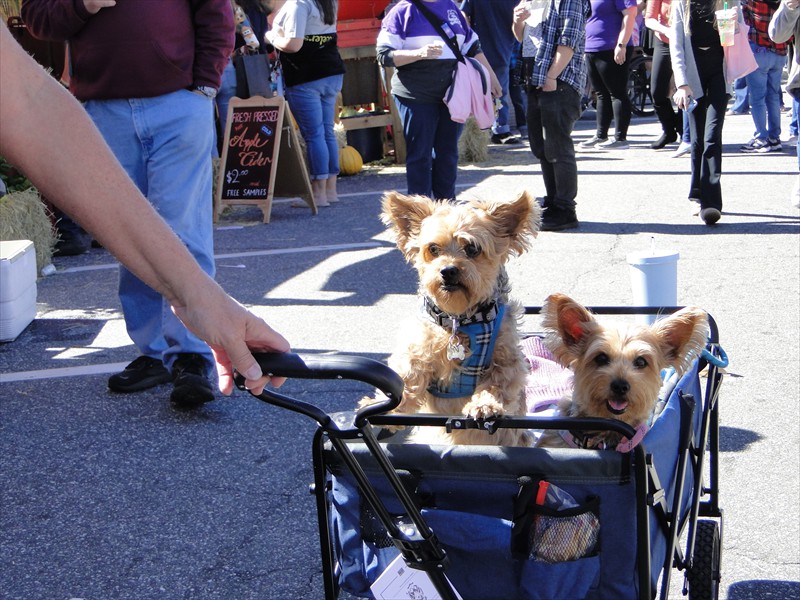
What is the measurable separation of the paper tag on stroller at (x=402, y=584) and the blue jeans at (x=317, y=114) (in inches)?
314

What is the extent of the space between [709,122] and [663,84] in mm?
4092

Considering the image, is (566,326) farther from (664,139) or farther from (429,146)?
(664,139)

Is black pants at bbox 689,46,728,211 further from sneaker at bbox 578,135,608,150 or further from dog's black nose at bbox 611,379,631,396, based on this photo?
dog's black nose at bbox 611,379,631,396

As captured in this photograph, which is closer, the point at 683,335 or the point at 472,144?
the point at 683,335

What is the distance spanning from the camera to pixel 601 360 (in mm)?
2773

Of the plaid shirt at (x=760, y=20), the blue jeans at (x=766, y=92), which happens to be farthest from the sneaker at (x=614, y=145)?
the plaid shirt at (x=760, y=20)

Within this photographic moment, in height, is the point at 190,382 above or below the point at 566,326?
below

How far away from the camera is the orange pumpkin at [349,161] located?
12.4 metres

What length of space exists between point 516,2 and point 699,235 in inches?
256

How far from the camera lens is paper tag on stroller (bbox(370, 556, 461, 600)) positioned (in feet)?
6.47

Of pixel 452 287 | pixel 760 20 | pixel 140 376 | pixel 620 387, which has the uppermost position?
pixel 760 20

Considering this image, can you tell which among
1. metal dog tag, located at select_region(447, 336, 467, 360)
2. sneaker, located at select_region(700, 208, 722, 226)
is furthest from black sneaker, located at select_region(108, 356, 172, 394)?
sneaker, located at select_region(700, 208, 722, 226)

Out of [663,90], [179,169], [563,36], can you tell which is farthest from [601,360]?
[663,90]

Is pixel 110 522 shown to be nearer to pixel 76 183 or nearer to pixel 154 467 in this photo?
pixel 154 467
